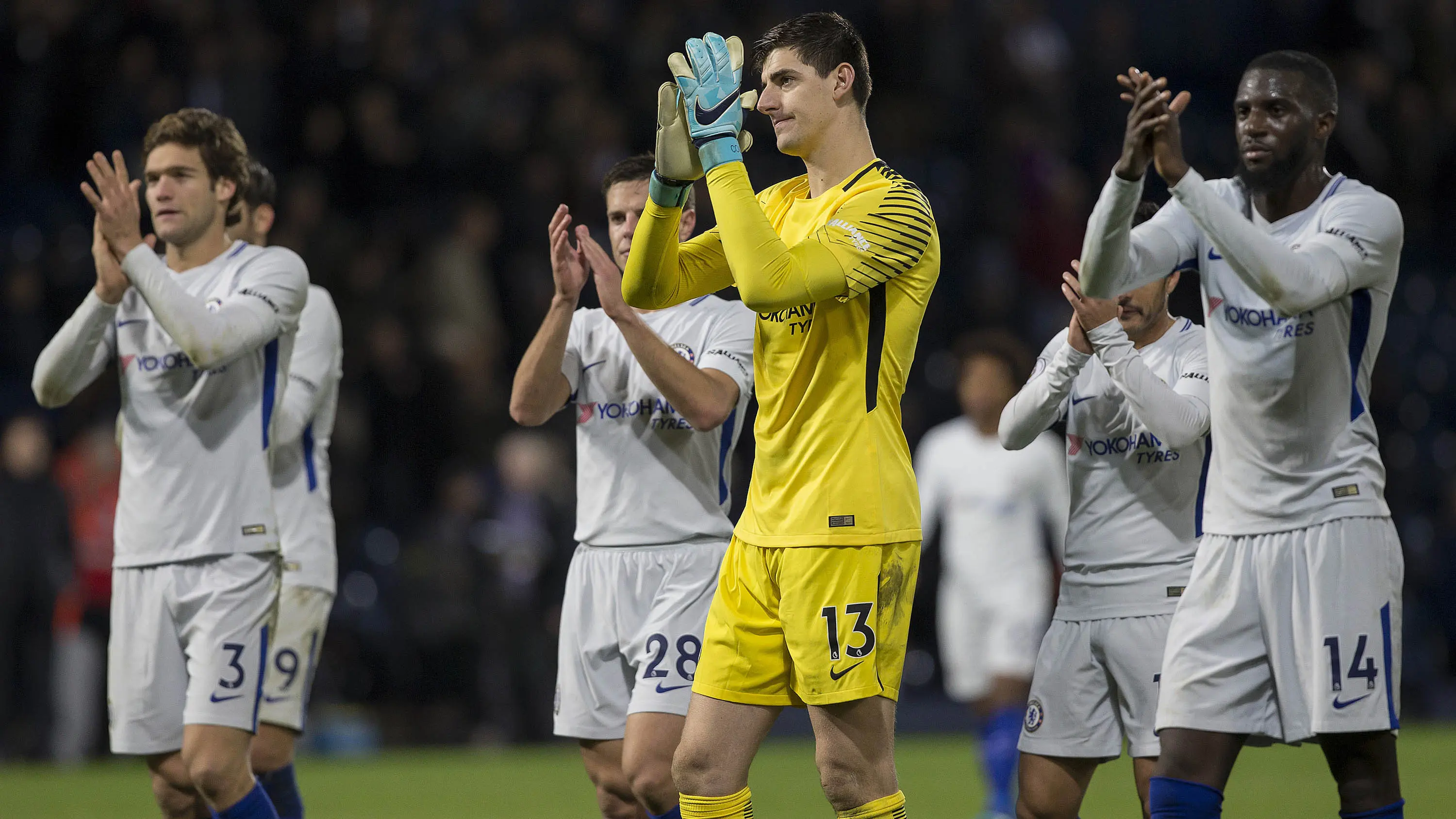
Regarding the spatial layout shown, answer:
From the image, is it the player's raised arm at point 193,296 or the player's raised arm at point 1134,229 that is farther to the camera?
the player's raised arm at point 193,296

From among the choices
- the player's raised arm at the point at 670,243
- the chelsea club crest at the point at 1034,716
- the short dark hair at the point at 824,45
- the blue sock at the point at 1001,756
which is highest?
the short dark hair at the point at 824,45

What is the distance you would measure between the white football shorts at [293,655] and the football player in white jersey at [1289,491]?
3730 mm

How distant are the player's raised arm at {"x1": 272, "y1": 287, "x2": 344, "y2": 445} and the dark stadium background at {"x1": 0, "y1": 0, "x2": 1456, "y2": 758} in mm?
4400

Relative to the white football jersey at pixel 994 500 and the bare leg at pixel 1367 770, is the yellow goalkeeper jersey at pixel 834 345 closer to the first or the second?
the bare leg at pixel 1367 770

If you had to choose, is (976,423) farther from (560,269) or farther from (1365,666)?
(1365,666)

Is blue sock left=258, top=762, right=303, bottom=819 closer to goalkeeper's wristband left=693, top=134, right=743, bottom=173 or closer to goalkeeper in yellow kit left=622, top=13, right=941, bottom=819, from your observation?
goalkeeper in yellow kit left=622, top=13, right=941, bottom=819

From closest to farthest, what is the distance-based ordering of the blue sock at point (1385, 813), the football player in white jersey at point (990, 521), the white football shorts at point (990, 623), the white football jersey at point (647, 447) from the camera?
the blue sock at point (1385, 813)
the white football jersey at point (647, 447)
the white football shorts at point (990, 623)
the football player in white jersey at point (990, 521)

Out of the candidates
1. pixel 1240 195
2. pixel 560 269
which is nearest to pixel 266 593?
pixel 560 269

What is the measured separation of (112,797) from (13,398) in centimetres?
413

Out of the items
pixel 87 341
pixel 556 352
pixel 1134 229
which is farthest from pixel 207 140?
pixel 1134 229

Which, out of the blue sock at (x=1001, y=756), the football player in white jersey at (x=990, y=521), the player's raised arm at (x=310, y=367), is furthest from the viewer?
the football player in white jersey at (x=990, y=521)

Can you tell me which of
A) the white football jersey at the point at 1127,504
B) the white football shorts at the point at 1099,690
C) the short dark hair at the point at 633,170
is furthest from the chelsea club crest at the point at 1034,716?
the short dark hair at the point at 633,170

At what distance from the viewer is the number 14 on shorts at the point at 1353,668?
4617 mm

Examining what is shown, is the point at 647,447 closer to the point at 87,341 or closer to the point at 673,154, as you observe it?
the point at 673,154
